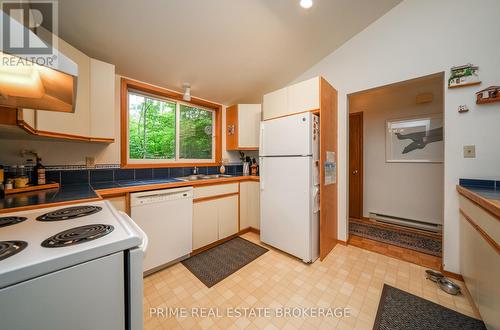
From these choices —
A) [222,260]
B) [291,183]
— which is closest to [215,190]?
[222,260]

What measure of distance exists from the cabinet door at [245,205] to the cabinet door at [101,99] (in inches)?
64.3

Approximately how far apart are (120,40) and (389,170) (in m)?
3.90

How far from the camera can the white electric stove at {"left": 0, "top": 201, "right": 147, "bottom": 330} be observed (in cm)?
50

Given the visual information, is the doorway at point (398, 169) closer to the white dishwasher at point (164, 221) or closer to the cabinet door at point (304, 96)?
the cabinet door at point (304, 96)

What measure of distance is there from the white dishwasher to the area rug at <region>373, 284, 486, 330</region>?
174 cm

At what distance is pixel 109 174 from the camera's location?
200 cm

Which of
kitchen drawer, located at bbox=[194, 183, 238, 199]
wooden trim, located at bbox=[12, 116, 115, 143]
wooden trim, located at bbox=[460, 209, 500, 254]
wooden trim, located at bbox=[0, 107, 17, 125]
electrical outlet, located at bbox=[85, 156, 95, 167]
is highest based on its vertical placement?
wooden trim, located at bbox=[0, 107, 17, 125]

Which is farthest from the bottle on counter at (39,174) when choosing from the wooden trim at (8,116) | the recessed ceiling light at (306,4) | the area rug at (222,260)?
the recessed ceiling light at (306,4)

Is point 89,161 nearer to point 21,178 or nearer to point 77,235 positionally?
point 21,178

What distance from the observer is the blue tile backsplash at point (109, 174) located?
5.65 ft

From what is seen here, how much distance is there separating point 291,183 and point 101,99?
2.00 m

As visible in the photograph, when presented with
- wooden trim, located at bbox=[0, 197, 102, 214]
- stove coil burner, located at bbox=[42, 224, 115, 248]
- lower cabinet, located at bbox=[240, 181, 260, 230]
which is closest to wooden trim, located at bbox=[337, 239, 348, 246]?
lower cabinet, located at bbox=[240, 181, 260, 230]

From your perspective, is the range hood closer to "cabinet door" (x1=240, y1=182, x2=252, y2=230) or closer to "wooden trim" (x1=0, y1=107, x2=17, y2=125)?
"wooden trim" (x1=0, y1=107, x2=17, y2=125)

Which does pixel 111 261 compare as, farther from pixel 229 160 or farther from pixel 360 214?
pixel 360 214
